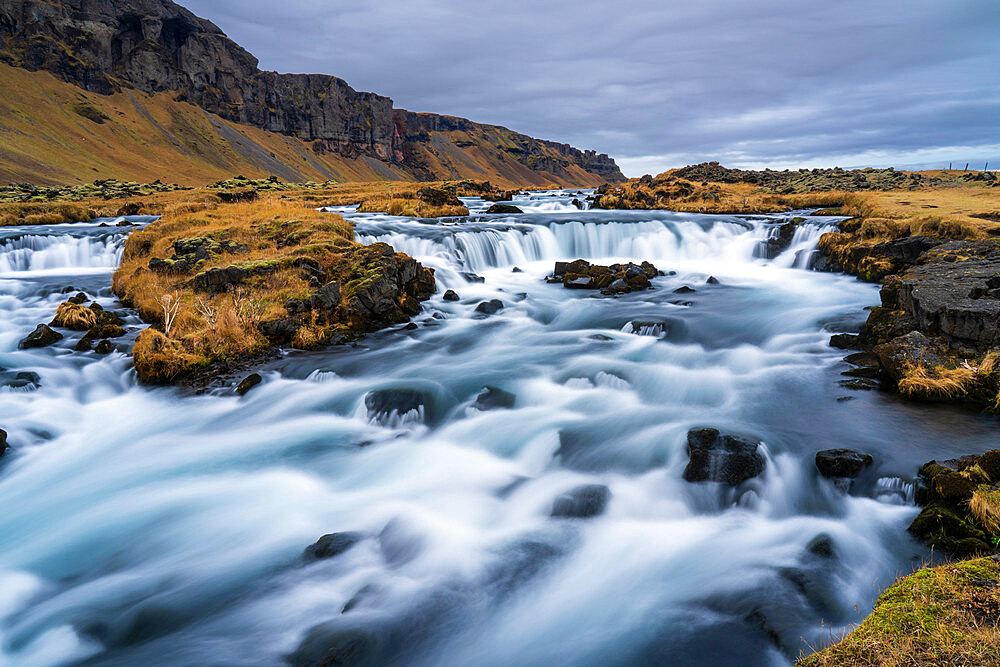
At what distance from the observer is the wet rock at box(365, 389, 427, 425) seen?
10.4m

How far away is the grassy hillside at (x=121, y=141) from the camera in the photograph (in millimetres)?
82125

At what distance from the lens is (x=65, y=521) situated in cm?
761

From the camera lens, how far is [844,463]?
7.24 m

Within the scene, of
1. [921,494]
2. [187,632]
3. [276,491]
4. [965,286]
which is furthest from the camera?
[965,286]

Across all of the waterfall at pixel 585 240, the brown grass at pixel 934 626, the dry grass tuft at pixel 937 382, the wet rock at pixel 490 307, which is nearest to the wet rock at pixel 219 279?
the wet rock at pixel 490 307

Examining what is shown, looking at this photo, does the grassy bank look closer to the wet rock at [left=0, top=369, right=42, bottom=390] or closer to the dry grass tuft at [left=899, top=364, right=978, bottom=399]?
the wet rock at [left=0, top=369, right=42, bottom=390]

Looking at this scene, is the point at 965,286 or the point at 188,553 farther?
the point at 965,286

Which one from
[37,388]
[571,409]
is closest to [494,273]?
[571,409]

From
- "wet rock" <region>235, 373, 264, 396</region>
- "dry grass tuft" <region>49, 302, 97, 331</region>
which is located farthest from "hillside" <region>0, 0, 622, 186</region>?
"wet rock" <region>235, 373, 264, 396</region>

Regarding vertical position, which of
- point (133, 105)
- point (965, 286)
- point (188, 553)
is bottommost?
point (188, 553)

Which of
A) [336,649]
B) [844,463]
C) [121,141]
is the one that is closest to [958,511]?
[844,463]

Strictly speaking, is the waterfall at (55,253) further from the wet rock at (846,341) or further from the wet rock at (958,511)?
the wet rock at (958,511)

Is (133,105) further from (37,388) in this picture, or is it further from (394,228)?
(37,388)

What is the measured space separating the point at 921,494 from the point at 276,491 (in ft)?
29.6
